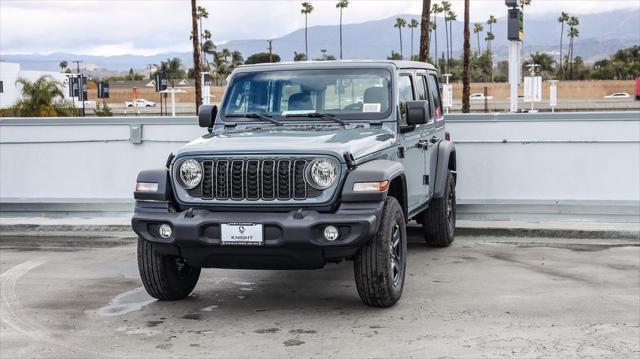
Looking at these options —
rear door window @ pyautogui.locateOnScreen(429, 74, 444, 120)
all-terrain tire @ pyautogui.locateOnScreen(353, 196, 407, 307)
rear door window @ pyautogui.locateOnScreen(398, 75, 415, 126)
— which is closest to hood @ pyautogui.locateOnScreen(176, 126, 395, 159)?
rear door window @ pyautogui.locateOnScreen(398, 75, 415, 126)

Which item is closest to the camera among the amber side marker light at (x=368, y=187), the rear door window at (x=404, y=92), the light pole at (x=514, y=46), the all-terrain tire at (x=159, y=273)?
the amber side marker light at (x=368, y=187)

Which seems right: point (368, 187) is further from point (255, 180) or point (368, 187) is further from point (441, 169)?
point (441, 169)

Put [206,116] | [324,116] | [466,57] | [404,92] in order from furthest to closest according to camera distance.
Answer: [466,57] → [404,92] → [206,116] → [324,116]

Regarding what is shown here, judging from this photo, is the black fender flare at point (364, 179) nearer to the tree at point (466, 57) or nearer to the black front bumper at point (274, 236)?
the black front bumper at point (274, 236)

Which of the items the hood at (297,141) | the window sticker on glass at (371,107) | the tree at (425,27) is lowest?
the hood at (297,141)

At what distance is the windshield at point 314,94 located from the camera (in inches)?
341

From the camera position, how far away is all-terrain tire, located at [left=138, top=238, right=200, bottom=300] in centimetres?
786

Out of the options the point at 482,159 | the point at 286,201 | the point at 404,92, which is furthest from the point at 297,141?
the point at 482,159

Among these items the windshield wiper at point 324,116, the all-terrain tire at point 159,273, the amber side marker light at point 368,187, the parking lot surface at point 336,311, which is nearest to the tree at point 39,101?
the parking lot surface at point 336,311

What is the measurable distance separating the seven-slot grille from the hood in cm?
9

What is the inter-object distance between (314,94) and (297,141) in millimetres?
1300

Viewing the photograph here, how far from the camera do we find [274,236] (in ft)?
23.5

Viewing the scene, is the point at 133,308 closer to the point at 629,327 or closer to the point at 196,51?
the point at 629,327

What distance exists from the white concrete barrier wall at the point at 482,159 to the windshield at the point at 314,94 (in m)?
3.98
